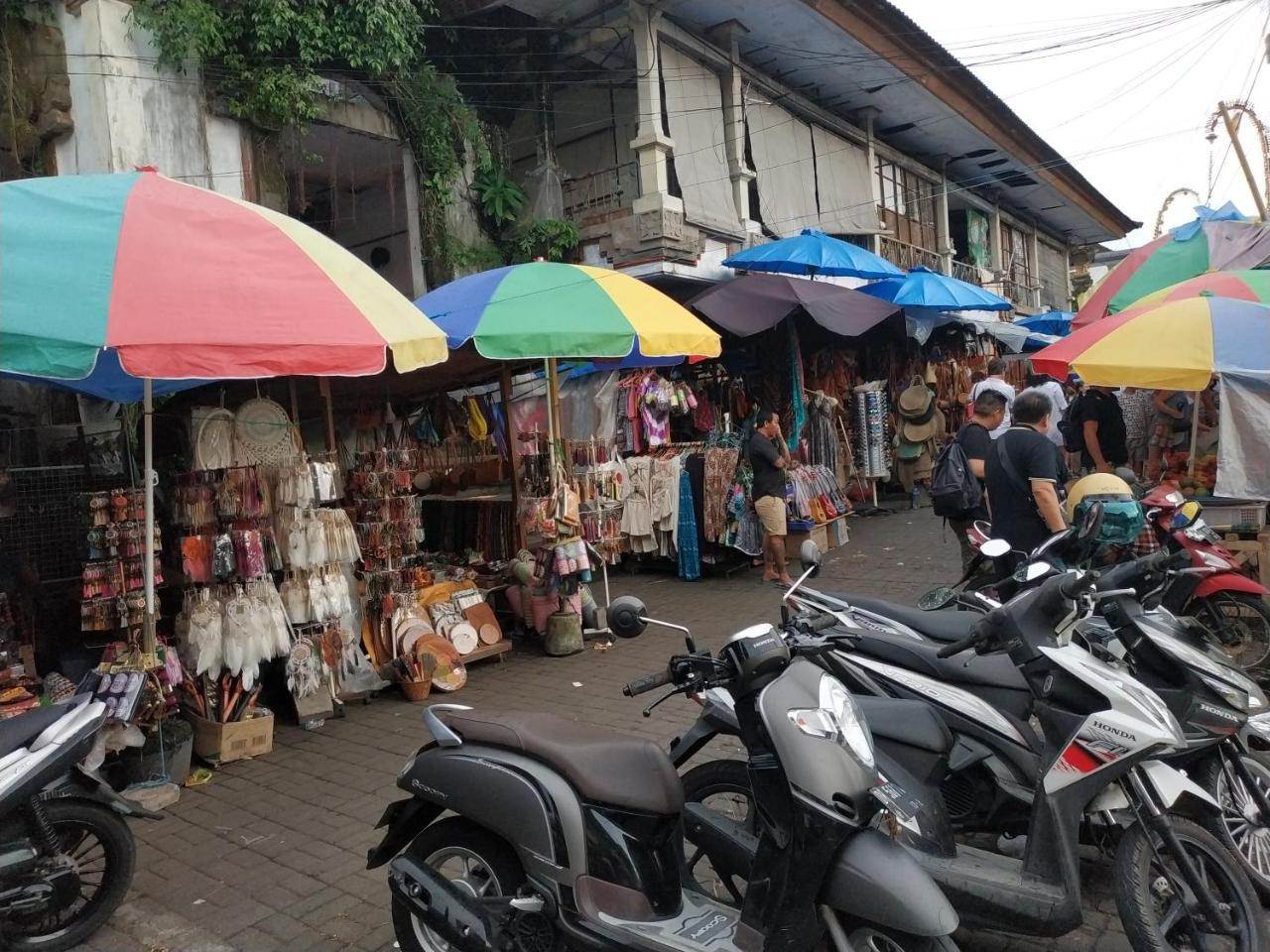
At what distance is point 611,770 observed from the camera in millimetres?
2734

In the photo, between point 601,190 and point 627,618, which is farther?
point 601,190

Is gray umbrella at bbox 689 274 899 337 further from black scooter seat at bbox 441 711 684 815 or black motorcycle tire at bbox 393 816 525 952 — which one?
black motorcycle tire at bbox 393 816 525 952

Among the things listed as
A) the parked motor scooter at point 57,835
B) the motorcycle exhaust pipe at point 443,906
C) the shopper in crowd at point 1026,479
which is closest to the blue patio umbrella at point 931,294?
the shopper in crowd at point 1026,479

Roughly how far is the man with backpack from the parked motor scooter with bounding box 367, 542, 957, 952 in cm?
386

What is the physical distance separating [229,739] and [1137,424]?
8171 millimetres

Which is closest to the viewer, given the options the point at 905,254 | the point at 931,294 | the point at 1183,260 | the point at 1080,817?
the point at 1080,817

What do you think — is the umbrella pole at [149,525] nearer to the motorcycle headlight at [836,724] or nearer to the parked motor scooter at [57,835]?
the parked motor scooter at [57,835]

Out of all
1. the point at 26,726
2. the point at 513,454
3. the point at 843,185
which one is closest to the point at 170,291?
the point at 26,726

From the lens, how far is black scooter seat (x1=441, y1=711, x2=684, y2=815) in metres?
2.70

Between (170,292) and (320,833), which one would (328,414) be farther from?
(320,833)

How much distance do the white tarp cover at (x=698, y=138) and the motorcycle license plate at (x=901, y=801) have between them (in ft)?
29.5

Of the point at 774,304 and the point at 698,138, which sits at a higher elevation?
the point at 698,138

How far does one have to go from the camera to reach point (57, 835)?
328 centimetres

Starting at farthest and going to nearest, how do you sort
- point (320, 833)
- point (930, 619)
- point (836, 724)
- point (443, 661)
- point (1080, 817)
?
Result: point (443, 661) < point (320, 833) < point (930, 619) < point (1080, 817) < point (836, 724)
